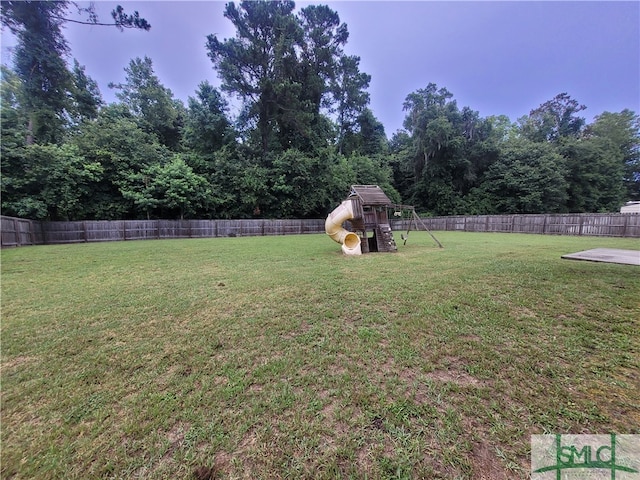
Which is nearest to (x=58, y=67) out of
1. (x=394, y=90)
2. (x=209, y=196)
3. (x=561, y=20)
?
(x=209, y=196)

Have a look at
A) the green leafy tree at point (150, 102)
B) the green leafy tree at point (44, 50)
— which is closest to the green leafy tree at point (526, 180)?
the green leafy tree at point (44, 50)

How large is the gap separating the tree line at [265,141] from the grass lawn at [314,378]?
633cm

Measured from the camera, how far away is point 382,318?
324 centimetres

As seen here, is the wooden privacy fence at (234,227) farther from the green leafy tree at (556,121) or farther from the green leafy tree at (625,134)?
the green leafy tree at (625,134)

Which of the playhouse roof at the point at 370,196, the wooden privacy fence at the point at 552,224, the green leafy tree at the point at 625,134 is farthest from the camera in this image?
the green leafy tree at the point at 625,134

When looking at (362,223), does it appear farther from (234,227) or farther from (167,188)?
(167,188)

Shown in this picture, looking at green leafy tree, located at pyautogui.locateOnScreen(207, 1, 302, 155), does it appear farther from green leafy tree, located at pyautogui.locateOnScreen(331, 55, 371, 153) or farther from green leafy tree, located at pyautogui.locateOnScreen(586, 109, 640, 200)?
green leafy tree, located at pyautogui.locateOnScreen(586, 109, 640, 200)

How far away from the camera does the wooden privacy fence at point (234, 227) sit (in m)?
12.3

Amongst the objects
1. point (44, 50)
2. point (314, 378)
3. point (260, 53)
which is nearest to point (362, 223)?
point (314, 378)

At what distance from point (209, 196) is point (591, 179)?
36.9 metres

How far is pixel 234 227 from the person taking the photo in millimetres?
18484

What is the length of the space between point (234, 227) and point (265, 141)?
8292 millimetres

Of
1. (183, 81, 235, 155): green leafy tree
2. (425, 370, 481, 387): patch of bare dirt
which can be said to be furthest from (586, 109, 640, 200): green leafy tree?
(425, 370, 481, 387): patch of bare dirt

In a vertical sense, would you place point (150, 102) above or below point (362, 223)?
above
